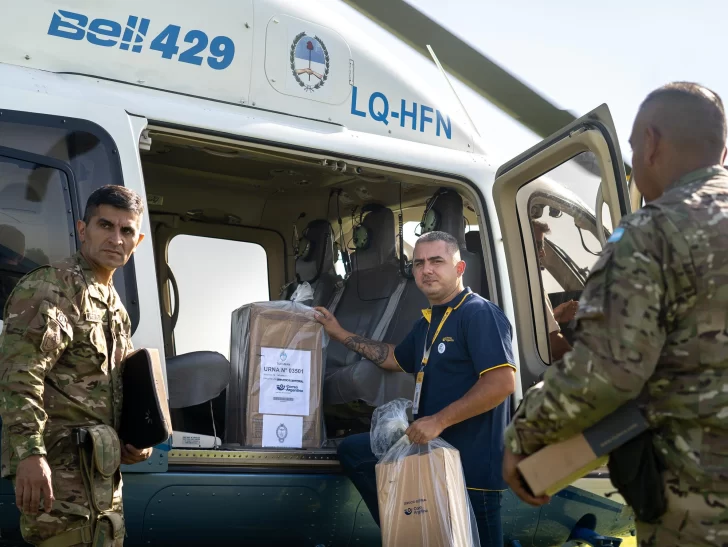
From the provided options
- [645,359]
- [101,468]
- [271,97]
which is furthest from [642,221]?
[271,97]

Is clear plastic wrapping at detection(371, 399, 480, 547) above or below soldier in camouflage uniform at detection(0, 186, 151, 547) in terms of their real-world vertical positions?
below

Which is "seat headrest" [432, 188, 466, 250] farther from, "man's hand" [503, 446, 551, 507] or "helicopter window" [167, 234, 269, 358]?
"man's hand" [503, 446, 551, 507]

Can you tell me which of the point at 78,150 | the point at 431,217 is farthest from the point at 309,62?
the point at 78,150

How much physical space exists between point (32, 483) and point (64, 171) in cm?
145

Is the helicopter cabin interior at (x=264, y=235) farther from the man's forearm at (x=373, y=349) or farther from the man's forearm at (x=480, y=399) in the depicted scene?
the man's forearm at (x=480, y=399)

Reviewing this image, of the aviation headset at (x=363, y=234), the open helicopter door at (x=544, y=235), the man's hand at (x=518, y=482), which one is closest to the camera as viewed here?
the man's hand at (x=518, y=482)

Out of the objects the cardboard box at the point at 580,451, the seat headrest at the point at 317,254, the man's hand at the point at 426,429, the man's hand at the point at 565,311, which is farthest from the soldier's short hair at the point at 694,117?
the seat headrest at the point at 317,254

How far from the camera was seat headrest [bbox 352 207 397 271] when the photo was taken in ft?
18.2

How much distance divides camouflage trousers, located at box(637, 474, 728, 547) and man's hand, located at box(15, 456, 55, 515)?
1725 millimetres

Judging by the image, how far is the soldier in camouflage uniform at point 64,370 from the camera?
105 inches

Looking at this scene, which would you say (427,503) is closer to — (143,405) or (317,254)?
(143,405)

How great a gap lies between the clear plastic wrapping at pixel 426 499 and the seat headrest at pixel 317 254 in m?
2.45

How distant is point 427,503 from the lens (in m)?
3.56

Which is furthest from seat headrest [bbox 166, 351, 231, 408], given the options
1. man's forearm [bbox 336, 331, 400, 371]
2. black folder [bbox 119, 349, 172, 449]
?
black folder [bbox 119, 349, 172, 449]
